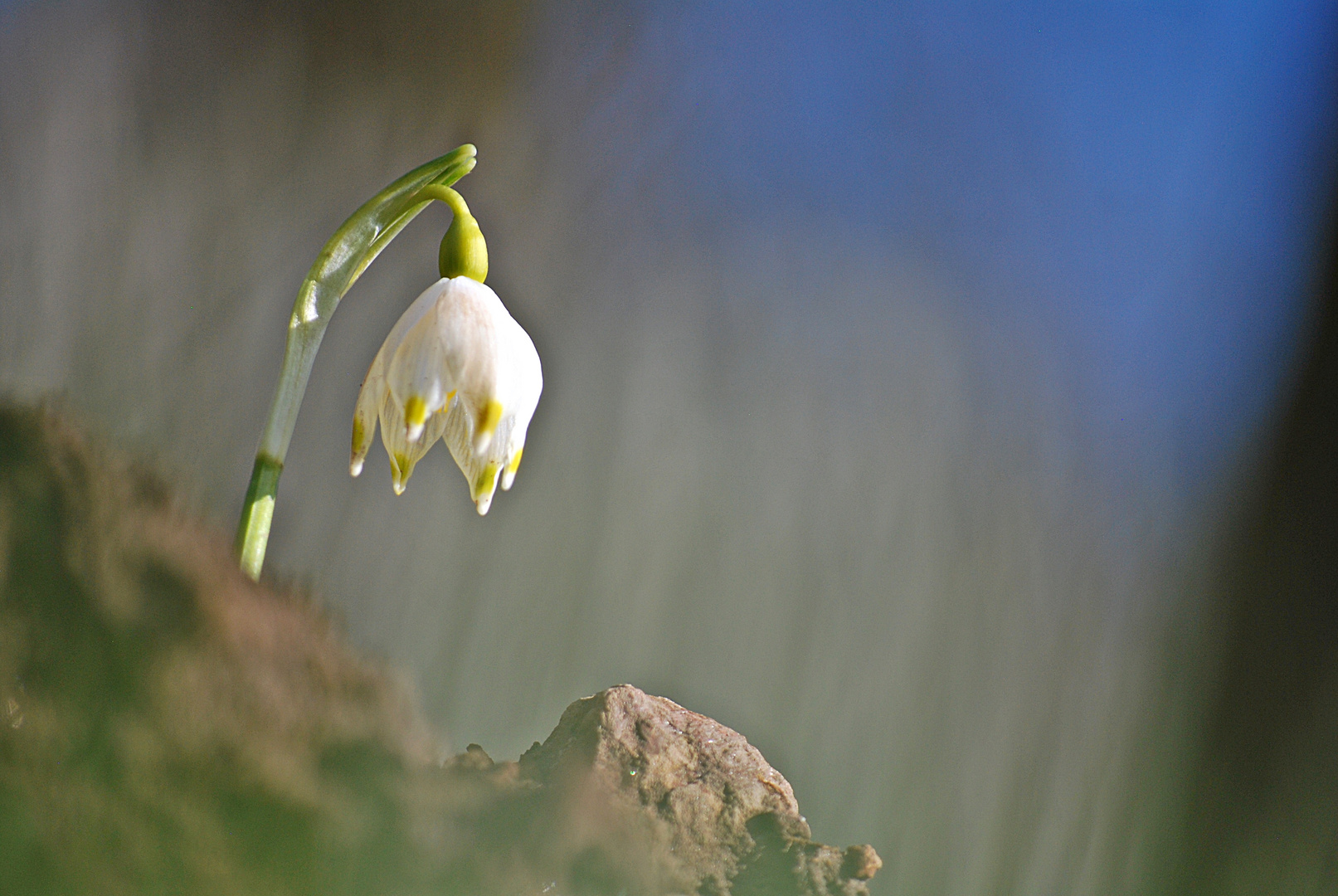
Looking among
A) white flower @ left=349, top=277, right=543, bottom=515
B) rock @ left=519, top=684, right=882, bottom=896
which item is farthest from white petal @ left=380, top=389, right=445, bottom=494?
rock @ left=519, top=684, right=882, bottom=896

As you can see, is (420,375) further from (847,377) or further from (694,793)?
(847,377)

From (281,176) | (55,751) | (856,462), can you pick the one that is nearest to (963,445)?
(856,462)

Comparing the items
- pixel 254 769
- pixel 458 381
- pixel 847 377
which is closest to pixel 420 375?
pixel 458 381

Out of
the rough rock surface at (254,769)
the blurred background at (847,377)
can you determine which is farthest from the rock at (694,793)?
the blurred background at (847,377)

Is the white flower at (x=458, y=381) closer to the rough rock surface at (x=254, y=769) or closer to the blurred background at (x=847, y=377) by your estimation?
the rough rock surface at (x=254, y=769)

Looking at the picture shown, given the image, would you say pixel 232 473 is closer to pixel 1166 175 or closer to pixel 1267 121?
pixel 1166 175

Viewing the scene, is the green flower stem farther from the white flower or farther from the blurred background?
the blurred background
